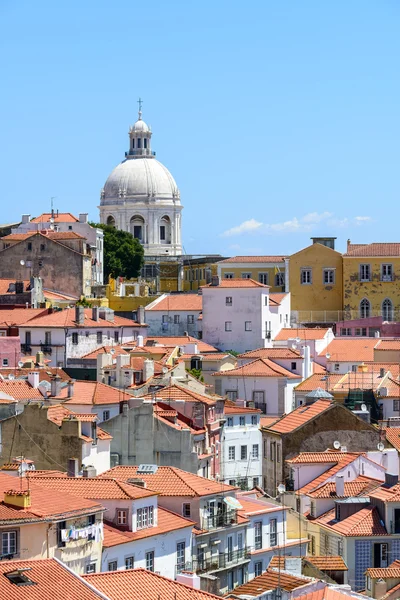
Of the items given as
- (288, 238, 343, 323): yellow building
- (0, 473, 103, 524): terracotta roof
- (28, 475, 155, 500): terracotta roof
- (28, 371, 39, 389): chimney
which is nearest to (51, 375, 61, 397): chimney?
(28, 371, 39, 389): chimney

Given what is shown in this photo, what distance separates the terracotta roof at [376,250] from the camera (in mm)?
106062

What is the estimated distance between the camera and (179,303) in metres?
100

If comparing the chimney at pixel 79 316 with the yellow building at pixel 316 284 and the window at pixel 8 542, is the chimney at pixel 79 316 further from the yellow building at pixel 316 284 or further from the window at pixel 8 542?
the window at pixel 8 542

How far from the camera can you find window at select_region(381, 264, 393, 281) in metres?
106

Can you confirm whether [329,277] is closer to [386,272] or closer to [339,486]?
[386,272]

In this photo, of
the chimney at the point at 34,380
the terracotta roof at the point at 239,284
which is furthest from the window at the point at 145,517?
the terracotta roof at the point at 239,284

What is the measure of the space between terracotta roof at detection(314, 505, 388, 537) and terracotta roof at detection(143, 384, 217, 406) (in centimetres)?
1176

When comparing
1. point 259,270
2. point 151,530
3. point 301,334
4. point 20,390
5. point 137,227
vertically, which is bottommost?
point 151,530

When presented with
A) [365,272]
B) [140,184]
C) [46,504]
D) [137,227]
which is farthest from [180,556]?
[140,184]

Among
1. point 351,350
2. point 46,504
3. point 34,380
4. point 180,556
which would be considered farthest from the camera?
point 351,350

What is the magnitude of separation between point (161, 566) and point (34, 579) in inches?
418

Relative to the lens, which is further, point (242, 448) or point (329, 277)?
point (329, 277)

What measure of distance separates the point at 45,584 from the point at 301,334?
2469 inches

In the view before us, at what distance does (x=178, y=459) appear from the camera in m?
54.6
